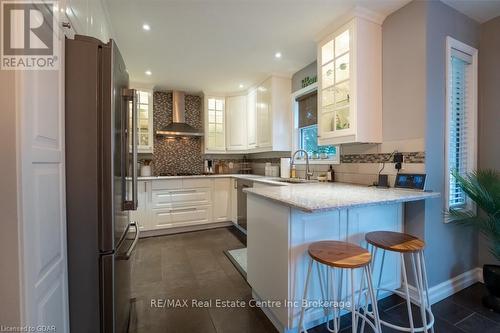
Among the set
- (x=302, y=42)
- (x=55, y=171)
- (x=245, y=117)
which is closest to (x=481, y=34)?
(x=302, y=42)

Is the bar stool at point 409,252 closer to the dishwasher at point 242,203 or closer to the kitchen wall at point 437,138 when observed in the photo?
the kitchen wall at point 437,138

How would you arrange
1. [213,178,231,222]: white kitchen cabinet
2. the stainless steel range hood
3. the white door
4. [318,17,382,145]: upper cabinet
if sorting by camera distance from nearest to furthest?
the white door, [318,17,382,145]: upper cabinet, [213,178,231,222]: white kitchen cabinet, the stainless steel range hood

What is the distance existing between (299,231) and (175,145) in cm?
349

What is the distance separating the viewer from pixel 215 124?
431 centimetres

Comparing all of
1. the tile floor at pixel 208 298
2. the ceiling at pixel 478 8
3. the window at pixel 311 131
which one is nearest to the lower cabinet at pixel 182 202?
the tile floor at pixel 208 298

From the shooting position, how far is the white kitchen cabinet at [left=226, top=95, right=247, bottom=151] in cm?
426

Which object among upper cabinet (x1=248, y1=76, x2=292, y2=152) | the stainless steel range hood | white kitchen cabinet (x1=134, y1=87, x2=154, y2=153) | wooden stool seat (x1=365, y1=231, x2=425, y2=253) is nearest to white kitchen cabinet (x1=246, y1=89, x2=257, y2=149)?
upper cabinet (x1=248, y1=76, x2=292, y2=152)

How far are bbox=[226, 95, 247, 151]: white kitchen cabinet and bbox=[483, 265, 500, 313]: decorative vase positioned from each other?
3399 mm

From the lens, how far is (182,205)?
3.65 meters

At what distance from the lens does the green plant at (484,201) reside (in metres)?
1.71

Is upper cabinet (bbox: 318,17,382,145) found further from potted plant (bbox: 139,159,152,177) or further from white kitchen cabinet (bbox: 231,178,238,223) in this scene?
potted plant (bbox: 139,159,152,177)

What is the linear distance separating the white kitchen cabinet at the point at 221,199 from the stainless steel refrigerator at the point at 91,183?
2679 millimetres

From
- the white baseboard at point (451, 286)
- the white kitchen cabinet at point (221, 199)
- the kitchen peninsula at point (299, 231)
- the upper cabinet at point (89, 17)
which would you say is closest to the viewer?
the upper cabinet at point (89, 17)

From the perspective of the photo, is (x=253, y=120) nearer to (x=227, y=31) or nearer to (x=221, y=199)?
(x=221, y=199)
